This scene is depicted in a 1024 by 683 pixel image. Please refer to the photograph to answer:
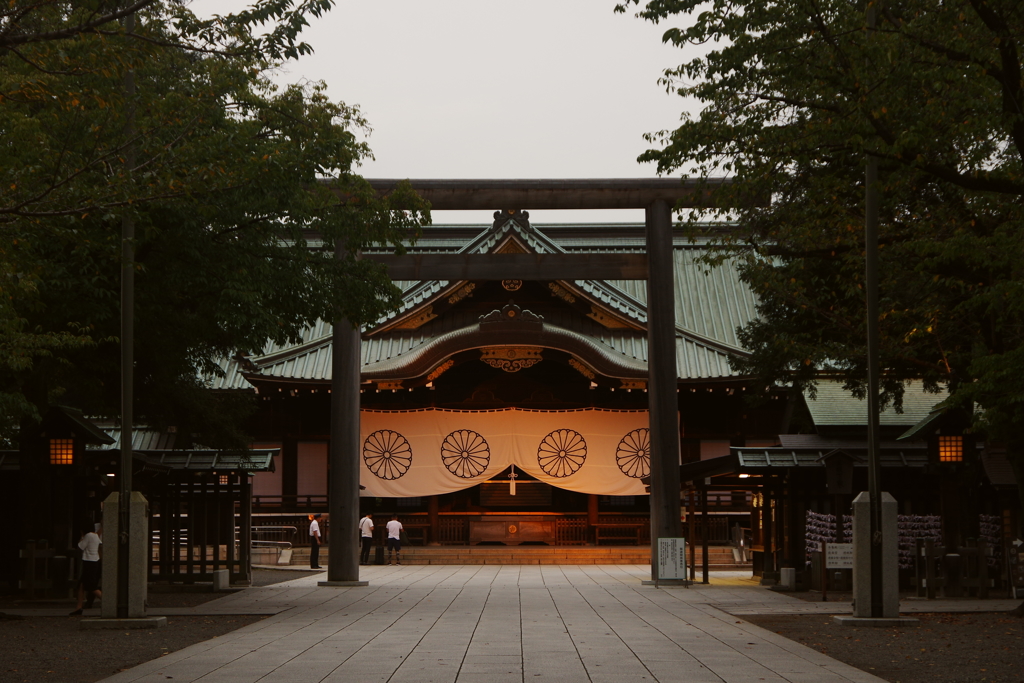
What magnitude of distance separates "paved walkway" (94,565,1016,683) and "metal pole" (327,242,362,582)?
78cm

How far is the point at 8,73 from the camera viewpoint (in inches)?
474

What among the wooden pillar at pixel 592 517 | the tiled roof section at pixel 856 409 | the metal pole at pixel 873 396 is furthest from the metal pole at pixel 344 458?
the wooden pillar at pixel 592 517

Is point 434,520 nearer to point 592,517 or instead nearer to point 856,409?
point 592,517

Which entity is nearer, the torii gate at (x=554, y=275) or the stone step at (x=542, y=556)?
the torii gate at (x=554, y=275)

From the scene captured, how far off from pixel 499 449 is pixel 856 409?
1004cm

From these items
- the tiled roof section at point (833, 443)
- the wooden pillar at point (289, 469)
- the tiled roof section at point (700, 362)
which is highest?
the tiled roof section at point (700, 362)

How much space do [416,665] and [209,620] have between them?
5.94 m

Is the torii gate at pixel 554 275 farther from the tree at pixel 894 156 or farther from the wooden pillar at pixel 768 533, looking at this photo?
the tree at pixel 894 156

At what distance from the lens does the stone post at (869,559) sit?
43.5 feet

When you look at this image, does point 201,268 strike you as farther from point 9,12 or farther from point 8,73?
point 9,12

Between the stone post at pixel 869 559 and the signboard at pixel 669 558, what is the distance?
742cm

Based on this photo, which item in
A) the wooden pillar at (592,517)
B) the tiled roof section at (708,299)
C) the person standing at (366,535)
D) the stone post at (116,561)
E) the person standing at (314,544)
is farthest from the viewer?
the tiled roof section at (708,299)

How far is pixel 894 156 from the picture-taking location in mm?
10430

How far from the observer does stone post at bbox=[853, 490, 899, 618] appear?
43.5ft
